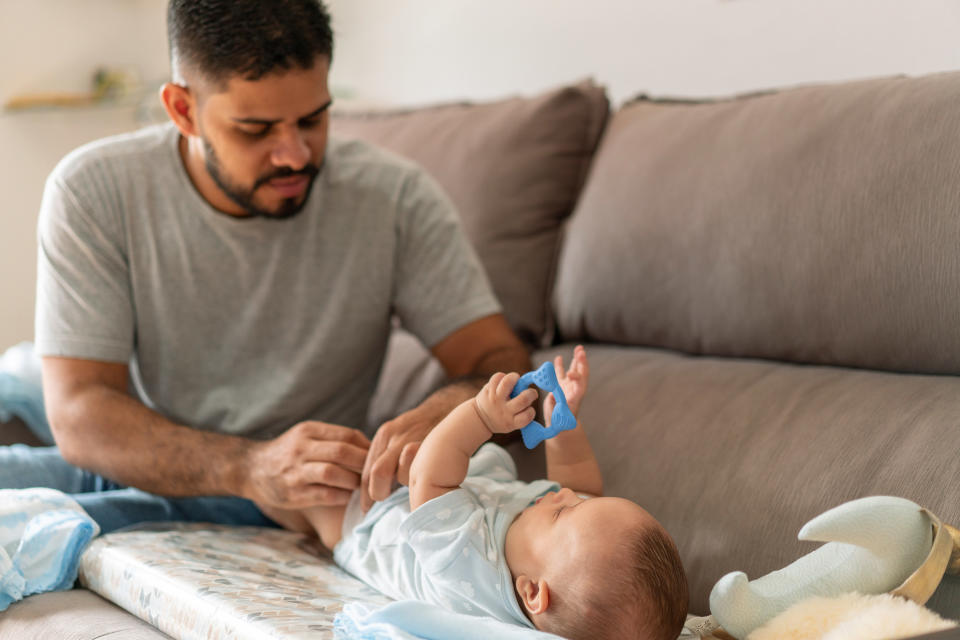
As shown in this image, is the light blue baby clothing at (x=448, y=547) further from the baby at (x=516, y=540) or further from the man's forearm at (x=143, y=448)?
the man's forearm at (x=143, y=448)

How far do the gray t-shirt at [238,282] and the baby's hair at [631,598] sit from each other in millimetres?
736

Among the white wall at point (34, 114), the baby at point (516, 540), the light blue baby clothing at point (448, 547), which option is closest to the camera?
the baby at point (516, 540)

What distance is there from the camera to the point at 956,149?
1.23 meters

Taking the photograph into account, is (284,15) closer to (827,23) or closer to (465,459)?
(465,459)

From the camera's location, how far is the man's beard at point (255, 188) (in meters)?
1.57

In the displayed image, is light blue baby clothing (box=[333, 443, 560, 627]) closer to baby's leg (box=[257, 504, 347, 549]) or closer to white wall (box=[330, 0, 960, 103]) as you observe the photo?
baby's leg (box=[257, 504, 347, 549])

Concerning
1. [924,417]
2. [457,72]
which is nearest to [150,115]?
[457,72]

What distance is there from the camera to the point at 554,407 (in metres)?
1.14

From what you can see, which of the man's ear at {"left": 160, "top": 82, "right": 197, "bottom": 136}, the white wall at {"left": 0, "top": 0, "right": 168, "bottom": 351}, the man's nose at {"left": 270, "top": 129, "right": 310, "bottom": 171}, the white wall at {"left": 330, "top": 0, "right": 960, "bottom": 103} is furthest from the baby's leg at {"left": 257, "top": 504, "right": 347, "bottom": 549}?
the white wall at {"left": 0, "top": 0, "right": 168, "bottom": 351}

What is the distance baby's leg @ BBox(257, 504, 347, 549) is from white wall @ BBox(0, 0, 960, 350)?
1184 mm

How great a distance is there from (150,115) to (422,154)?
216cm

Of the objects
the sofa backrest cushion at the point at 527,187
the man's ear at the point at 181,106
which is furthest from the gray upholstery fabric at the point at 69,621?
the sofa backrest cushion at the point at 527,187

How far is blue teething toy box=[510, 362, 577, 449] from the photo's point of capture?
109 cm

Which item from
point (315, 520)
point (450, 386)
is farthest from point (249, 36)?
point (315, 520)
